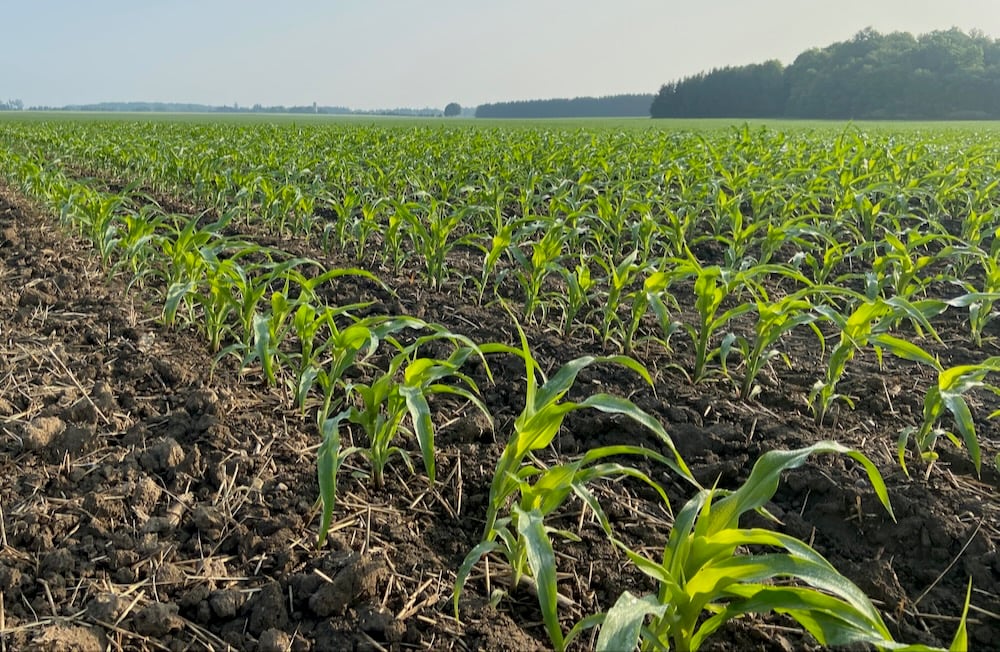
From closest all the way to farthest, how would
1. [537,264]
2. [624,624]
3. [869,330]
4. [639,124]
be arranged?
[624,624] < [869,330] < [537,264] < [639,124]

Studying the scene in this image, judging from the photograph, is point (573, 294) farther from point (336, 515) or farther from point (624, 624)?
point (624, 624)

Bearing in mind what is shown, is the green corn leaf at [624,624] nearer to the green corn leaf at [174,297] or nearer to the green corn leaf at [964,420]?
the green corn leaf at [964,420]

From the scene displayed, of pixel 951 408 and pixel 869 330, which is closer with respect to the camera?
pixel 951 408

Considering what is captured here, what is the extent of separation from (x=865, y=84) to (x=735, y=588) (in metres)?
67.5

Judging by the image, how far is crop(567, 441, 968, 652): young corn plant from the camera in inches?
37.2

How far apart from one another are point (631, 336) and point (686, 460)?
0.77 metres

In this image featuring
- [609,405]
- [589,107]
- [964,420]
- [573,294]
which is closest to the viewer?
[609,405]

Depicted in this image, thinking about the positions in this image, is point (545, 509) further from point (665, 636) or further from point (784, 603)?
point (784, 603)

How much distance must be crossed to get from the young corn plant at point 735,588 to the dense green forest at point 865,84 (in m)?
63.9

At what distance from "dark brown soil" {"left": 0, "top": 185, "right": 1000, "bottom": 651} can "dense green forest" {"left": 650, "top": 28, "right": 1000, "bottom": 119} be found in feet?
206

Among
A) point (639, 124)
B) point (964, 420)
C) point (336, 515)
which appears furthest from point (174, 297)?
point (639, 124)

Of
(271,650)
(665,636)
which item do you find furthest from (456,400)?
(665,636)

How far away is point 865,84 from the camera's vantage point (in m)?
56.4

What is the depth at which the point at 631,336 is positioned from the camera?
272cm
